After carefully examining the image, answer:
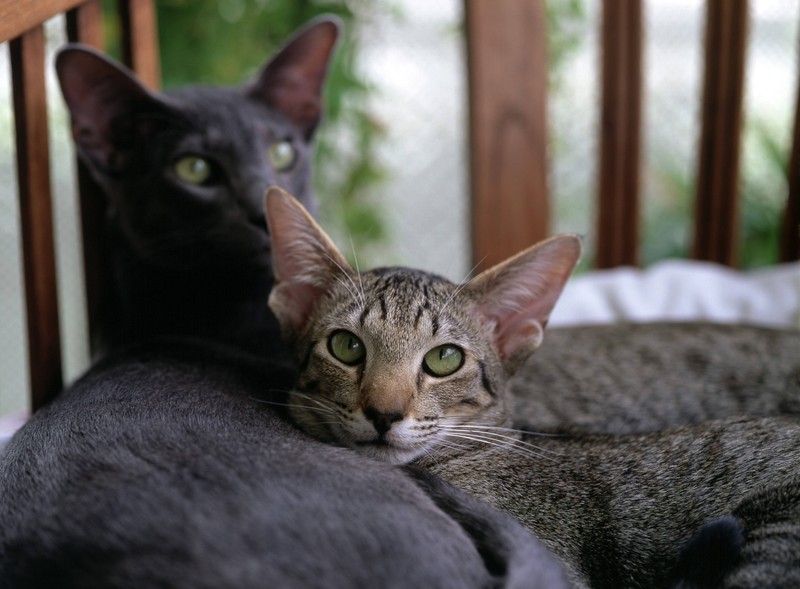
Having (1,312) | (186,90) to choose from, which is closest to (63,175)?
(1,312)

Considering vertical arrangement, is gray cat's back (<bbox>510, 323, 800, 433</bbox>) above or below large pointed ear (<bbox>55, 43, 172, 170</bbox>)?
below

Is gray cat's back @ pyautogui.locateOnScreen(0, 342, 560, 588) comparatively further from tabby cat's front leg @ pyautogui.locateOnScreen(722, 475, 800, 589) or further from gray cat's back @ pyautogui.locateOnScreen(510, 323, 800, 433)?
gray cat's back @ pyautogui.locateOnScreen(510, 323, 800, 433)

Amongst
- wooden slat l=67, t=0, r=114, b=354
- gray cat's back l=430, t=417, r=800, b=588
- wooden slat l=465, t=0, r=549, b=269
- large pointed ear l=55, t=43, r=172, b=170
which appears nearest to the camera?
gray cat's back l=430, t=417, r=800, b=588

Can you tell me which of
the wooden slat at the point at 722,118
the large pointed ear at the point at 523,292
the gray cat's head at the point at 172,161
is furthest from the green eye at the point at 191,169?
the wooden slat at the point at 722,118

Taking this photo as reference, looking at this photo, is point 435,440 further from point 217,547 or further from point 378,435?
point 217,547

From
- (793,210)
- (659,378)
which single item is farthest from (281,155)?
(793,210)

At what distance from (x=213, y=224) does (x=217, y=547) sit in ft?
3.01

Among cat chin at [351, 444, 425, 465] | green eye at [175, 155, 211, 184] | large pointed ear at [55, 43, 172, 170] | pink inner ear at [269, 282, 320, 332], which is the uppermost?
large pointed ear at [55, 43, 172, 170]

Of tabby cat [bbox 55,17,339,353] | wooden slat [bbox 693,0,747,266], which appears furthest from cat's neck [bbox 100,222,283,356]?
wooden slat [bbox 693,0,747,266]

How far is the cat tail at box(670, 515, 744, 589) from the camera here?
1.07 metres

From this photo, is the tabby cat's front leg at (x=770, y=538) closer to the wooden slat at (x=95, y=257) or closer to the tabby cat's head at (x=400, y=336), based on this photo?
the tabby cat's head at (x=400, y=336)

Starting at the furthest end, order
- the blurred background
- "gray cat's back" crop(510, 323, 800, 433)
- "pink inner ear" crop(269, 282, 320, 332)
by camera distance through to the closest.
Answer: the blurred background
"gray cat's back" crop(510, 323, 800, 433)
"pink inner ear" crop(269, 282, 320, 332)

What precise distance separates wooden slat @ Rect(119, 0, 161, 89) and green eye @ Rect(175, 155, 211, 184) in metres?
0.41

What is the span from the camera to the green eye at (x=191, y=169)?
1.67 m
